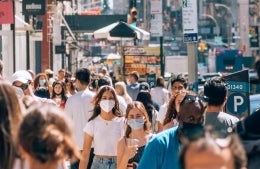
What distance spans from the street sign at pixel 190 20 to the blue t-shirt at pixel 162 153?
406 inches

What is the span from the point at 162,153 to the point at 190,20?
1051 cm

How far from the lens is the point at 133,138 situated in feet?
29.9

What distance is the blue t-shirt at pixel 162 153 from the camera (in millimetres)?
6625

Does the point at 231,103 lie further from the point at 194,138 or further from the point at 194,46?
the point at 194,138

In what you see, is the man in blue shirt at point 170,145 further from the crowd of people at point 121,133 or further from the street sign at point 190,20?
the street sign at point 190,20

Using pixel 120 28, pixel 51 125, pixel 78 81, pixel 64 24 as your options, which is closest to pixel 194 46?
pixel 78 81

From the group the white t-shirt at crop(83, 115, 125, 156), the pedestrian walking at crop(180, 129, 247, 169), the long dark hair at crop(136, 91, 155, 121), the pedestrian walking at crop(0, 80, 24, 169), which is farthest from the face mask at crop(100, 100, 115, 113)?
the pedestrian walking at crop(180, 129, 247, 169)

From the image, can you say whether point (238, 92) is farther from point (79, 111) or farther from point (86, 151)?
point (86, 151)

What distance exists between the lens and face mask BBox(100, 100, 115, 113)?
10.3m

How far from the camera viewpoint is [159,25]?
1253 inches

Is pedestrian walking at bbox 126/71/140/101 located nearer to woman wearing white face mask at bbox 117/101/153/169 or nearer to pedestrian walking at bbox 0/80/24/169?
woman wearing white face mask at bbox 117/101/153/169

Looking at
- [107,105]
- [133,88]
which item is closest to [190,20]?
[133,88]

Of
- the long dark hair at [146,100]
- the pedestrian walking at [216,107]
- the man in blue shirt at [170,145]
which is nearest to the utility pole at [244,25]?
the long dark hair at [146,100]

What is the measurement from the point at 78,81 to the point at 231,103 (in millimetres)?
2044
